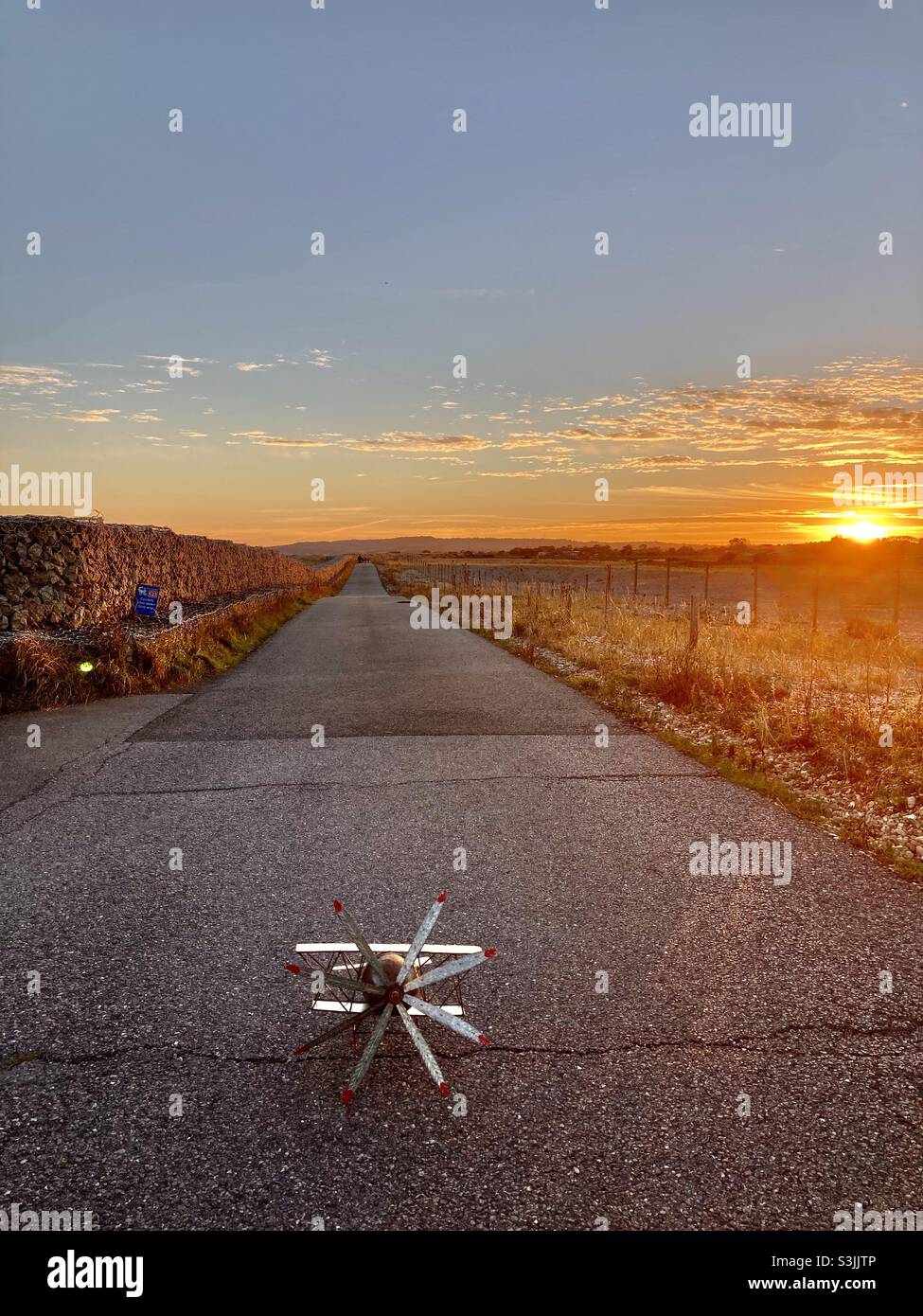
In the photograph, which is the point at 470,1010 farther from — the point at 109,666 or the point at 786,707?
the point at 109,666

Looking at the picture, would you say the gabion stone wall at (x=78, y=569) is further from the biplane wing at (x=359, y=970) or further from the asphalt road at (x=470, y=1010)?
the biplane wing at (x=359, y=970)

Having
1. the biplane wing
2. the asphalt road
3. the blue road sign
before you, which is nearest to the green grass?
the blue road sign

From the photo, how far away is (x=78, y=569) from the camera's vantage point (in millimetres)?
15219

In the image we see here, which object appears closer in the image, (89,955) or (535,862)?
(89,955)

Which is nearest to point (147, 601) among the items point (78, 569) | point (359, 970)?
point (78, 569)

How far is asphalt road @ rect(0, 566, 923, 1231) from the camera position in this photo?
284 cm

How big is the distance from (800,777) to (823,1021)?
4.48 metres

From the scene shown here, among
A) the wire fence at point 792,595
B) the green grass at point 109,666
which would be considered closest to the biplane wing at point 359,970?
the green grass at point 109,666

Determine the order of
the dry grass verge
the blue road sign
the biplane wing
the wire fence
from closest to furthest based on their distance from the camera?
the biplane wing < the dry grass verge < the blue road sign < the wire fence

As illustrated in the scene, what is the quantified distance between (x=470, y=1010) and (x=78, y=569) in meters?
13.5

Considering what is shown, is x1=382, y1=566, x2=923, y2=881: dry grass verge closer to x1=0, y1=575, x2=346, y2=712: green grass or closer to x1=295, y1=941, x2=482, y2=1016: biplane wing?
x1=295, y1=941, x2=482, y2=1016: biplane wing
